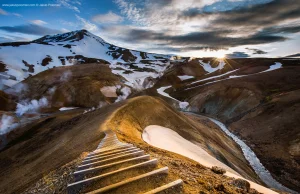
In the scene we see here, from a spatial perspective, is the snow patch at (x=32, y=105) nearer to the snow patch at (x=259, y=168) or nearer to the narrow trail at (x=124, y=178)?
the snow patch at (x=259, y=168)

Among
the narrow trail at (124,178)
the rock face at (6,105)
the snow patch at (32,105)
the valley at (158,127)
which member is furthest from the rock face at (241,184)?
the rock face at (6,105)

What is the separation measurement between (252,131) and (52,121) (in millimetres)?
43511

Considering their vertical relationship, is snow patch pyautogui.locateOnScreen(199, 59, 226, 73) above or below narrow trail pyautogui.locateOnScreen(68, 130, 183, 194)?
above

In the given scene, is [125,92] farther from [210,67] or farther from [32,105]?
[210,67]

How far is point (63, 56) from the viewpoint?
616ft

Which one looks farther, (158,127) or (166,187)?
(158,127)

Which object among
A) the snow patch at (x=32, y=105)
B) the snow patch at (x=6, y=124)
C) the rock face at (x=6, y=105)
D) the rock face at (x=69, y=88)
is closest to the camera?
the snow patch at (x=6, y=124)

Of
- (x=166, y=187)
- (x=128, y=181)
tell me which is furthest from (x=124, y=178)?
(x=166, y=187)

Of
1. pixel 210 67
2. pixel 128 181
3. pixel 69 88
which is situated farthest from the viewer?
pixel 210 67

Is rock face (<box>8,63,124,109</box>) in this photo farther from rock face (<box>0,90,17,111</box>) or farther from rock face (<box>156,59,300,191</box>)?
rock face (<box>156,59,300,191</box>)

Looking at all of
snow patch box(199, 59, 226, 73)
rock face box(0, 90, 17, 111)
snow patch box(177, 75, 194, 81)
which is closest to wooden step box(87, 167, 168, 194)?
rock face box(0, 90, 17, 111)

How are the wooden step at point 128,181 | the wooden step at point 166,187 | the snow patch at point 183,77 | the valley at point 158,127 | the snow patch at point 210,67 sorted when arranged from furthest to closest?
1. the snow patch at point 210,67
2. the snow patch at point 183,77
3. the valley at point 158,127
4. the wooden step at point 128,181
5. the wooden step at point 166,187

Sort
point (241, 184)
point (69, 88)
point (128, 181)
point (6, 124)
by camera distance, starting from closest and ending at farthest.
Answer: point (128, 181) → point (241, 184) → point (6, 124) → point (69, 88)

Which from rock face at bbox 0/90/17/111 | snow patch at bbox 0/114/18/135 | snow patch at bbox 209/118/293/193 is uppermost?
rock face at bbox 0/90/17/111
